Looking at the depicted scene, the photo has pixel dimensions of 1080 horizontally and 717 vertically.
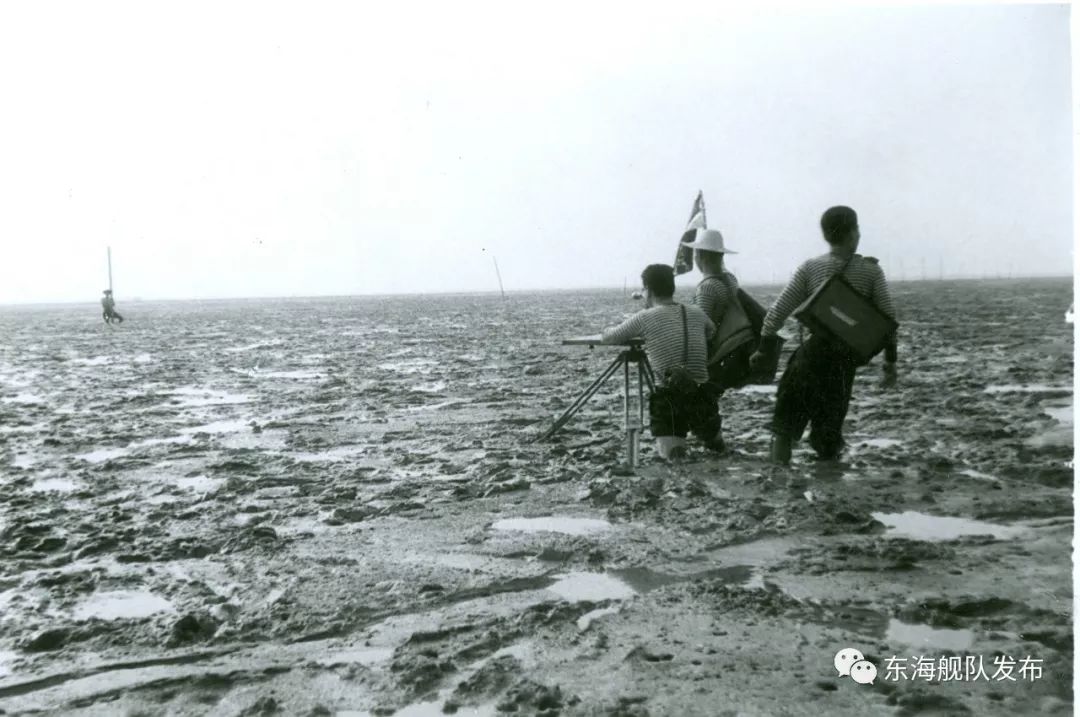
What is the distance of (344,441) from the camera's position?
24.7 feet

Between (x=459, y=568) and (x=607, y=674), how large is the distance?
1.29 metres

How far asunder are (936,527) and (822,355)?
146 cm

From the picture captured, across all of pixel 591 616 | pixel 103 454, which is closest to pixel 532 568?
pixel 591 616

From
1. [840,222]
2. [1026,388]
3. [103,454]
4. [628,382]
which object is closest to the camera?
[840,222]

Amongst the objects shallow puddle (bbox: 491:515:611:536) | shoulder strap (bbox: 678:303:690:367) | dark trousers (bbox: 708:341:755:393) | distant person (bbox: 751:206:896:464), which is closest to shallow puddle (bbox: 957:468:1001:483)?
distant person (bbox: 751:206:896:464)

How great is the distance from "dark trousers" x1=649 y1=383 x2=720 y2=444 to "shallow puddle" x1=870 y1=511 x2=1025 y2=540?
1.52m

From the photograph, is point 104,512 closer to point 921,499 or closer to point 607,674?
point 607,674

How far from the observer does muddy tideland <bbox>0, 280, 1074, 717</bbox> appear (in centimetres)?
A: 282

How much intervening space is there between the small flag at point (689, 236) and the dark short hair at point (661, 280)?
1.73 feet

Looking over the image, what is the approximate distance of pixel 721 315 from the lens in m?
6.38

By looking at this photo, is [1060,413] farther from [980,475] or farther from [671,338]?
[671,338]

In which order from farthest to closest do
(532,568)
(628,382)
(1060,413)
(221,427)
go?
1. (221,427)
2. (1060,413)
3. (628,382)
4. (532,568)

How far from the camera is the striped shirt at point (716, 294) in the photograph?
248 inches

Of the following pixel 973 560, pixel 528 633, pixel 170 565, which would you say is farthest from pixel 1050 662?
pixel 170 565
